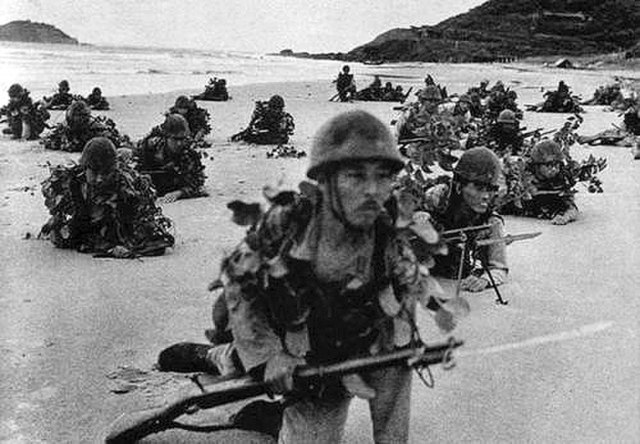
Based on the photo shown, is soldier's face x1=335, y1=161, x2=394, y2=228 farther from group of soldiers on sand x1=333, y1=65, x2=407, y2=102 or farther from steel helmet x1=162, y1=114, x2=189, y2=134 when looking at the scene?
group of soldiers on sand x1=333, y1=65, x2=407, y2=102

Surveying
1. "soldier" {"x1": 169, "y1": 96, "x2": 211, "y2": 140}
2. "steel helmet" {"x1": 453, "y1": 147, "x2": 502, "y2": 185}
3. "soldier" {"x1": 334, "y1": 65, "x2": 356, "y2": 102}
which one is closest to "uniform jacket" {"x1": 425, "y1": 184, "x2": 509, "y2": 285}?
"steel helmet" {"x1": 453, "y1": 147, "x2": 502, "y2": 185}

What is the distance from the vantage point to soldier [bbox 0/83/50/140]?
54.3ft

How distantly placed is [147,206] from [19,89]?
9.94 m

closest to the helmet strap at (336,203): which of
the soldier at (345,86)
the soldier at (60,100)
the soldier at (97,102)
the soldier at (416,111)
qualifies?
the soldier at (416,111)

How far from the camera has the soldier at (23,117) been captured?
16.5m

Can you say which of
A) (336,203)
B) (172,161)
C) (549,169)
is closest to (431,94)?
(549,169)

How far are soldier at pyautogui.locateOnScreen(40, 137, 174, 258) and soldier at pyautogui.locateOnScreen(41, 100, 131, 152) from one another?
4946mm

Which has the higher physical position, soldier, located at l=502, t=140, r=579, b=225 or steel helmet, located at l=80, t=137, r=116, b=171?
steel helmet, located at l=80, t=137, r=116, b=171

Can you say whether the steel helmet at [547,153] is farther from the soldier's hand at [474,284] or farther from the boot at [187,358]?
the boot at [187,358]

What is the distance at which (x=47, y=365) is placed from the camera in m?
4.94

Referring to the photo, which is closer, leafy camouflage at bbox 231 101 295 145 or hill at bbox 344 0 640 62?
leafy camouflage at bbox 231 101 295 145

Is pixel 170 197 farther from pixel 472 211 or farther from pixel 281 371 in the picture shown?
pixel 281 371

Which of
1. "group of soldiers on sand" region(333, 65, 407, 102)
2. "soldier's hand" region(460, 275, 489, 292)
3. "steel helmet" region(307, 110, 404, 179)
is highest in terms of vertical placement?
"steel helmet" region(307, 110, 404, 179)

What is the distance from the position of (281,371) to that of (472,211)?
11.1ft
